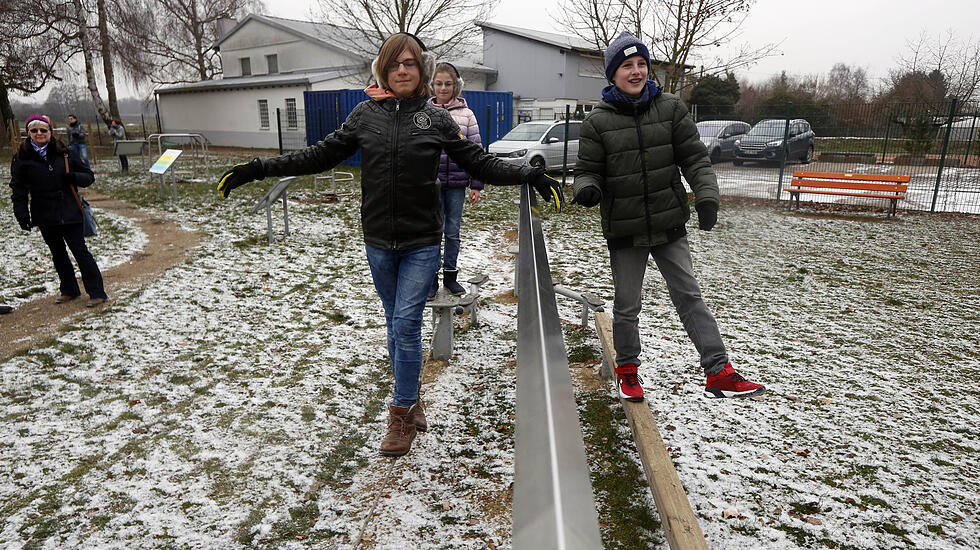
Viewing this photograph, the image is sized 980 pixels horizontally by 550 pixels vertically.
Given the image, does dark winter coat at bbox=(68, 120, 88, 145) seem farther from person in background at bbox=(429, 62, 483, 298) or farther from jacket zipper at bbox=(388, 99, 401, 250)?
jacket zipper at bbox=(388, 99, 401, 250)

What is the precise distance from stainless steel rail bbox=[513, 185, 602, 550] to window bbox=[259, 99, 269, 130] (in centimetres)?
3154

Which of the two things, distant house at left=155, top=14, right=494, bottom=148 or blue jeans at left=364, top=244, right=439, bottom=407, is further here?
distant house at left=155, top=14, right=494, bottom=148

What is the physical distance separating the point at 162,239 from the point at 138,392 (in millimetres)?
5520

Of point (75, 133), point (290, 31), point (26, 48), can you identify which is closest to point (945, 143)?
point (75, 133)

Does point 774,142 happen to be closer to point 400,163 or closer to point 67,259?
point 400,163

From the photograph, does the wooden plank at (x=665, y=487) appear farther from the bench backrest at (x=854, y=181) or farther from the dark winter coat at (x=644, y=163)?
the bench backrest at (x=854, y=181)

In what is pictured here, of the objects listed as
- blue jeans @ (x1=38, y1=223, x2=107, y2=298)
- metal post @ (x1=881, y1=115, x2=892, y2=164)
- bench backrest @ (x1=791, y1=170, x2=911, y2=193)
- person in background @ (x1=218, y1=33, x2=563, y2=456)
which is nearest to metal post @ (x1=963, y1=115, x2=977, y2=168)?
metal post @ (x1=881, y1=115, x2=892, y2=164)

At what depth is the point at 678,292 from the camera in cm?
316

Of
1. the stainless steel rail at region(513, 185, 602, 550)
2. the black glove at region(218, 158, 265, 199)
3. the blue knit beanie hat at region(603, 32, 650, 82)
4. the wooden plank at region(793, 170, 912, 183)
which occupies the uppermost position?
the blue knit beanie hat at region(603, 32, 650, 82)

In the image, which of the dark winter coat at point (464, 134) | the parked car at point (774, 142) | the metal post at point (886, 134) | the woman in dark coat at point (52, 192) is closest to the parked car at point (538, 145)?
the parked car at point (774, 142)

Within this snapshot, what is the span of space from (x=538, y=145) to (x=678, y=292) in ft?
44.1

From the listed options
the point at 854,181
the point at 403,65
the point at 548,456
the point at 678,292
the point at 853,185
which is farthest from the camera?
the point at 854,181

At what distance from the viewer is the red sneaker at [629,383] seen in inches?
128

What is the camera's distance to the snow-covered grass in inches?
106
